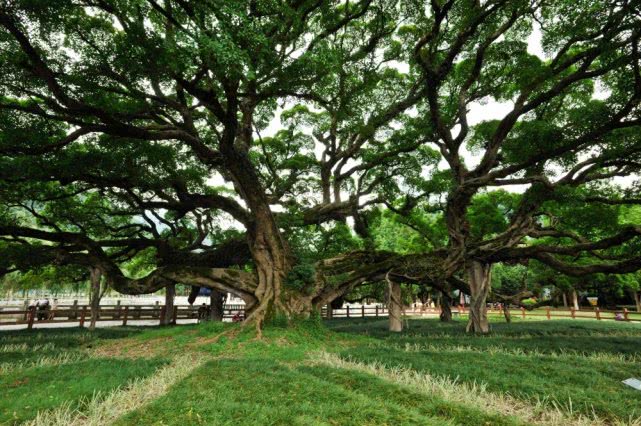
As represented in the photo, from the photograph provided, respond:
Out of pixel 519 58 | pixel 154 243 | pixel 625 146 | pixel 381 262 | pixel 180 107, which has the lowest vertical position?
pixel 381 262

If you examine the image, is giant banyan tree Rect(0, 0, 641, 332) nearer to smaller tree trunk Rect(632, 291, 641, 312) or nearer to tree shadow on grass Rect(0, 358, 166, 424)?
tree shadow on grass Rect(0, 358, 166, 424)

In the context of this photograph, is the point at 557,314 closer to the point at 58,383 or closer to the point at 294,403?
the point at 294,403

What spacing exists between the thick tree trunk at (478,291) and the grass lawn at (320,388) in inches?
202

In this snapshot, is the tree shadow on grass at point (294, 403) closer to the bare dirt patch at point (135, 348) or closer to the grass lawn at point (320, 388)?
the grass lawn at point (320, 388)

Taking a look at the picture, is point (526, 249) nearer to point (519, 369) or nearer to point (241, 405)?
point (519, 369)

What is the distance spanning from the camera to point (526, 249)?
1424cm

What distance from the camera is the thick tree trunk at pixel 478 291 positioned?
605 inches

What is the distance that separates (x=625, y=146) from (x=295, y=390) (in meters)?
13.0

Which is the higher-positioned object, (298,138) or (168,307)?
(298,138)

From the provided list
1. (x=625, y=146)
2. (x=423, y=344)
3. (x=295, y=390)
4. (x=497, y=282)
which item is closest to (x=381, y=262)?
(x=423, y=344)

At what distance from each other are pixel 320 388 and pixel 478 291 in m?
12.3

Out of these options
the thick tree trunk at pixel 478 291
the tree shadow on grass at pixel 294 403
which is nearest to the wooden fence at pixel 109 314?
the thick tree trunk at pixel 478 291

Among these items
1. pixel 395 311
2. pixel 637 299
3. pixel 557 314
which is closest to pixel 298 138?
pixel 395 311

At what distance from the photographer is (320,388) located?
559 cm
